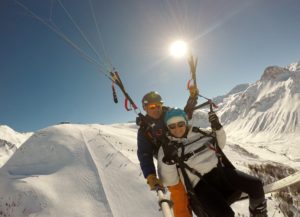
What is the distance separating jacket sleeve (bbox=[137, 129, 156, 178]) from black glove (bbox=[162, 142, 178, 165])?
2.48 feet

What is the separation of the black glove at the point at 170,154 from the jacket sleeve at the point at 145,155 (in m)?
0.76

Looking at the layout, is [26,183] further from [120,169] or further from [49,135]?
[49,135]

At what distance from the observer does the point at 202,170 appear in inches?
188

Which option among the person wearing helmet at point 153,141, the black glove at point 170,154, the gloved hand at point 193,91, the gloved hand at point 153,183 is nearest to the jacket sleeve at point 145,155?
the person wearing helmet at point 153,141

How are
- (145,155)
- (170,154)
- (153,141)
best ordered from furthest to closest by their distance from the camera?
1. (153,141)
2. (145,155)
3. (170,154)

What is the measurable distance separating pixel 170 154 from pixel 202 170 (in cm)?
65

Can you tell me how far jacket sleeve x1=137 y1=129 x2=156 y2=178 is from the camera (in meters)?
5.40

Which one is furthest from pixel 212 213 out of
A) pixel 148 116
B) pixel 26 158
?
pixel 26 158

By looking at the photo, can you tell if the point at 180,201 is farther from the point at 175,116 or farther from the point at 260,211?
the point at 175,116

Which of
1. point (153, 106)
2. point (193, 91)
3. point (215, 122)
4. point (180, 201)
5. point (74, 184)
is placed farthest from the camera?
point (74, 184)

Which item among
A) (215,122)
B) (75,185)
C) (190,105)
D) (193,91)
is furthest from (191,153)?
(75,185)

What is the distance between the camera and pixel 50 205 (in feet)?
26.4

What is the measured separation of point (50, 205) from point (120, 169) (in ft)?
11.8

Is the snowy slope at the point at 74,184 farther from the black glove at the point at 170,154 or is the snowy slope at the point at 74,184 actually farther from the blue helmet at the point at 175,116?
the blue helmet at the point at 175,116
